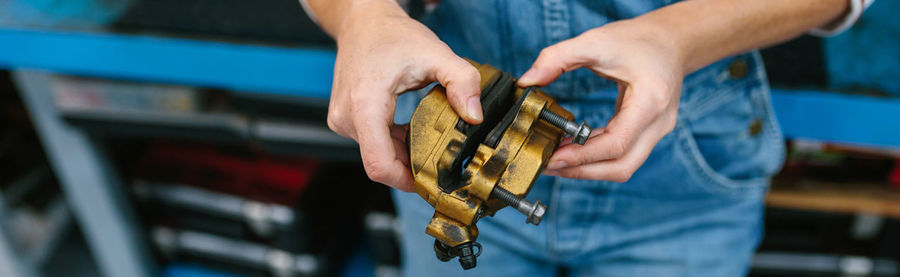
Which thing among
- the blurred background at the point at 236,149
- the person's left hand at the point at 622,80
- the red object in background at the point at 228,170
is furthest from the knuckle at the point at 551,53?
the red object in background at the point at 228,170

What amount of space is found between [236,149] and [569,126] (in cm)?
81

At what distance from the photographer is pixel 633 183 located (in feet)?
1.72

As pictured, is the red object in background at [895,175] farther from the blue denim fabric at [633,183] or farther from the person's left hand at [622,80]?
the person's left hand at [622,80]

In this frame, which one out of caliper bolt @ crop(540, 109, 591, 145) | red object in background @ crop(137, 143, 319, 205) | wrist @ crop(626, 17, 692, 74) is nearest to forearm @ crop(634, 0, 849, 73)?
wrist @ crop(626, 17, 692, 74)

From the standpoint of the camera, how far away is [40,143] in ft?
3.89

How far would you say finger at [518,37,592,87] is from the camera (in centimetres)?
38

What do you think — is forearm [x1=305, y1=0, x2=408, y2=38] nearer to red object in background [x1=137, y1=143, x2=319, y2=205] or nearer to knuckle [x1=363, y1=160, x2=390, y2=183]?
knuckle [x1=363, y1=160, x2=390, y2=183]

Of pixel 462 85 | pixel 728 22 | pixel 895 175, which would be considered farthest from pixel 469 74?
pixel 895 175

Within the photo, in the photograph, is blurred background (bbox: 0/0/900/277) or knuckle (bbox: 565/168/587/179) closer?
knuckle (bbox: 565/168/587/179)

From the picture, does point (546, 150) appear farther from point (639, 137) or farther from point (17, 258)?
point (17, 258)

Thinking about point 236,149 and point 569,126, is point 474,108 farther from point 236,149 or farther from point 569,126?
point 236,149

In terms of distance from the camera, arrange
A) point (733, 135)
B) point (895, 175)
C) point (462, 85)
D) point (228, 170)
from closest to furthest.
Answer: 1. point (462, 85)
2. point (733, 135)
3. point (895, 175)
4. point (228, 170)

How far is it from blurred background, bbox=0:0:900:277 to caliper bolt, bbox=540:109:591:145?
32cm

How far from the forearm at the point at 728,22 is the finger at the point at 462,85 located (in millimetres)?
151
